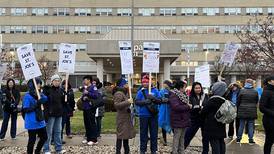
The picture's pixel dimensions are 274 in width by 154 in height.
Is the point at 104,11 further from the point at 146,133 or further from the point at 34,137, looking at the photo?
the point at 34,137

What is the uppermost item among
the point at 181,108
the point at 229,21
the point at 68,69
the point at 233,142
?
the point at 229,21

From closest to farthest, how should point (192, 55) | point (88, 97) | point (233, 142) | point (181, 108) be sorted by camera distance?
point (181, 108) → point (88, 97) → point (233, 142) → point (192, 55)

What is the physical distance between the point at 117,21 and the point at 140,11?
476 centimetres

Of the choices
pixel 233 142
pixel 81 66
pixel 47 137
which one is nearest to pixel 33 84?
pixel 47 137

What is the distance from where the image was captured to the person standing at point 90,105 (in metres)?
12.0

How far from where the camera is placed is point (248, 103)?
1250 centimetres

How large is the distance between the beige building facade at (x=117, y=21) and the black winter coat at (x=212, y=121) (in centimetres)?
7440

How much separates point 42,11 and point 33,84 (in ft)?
256

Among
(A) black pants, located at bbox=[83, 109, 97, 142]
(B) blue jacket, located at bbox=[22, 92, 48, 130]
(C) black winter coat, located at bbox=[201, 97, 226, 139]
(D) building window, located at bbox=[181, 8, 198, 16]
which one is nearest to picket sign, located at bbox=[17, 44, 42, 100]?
(B) blue jacket, located at bbox=[22, 92, 48, 130]

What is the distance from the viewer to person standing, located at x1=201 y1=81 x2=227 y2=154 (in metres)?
8.76

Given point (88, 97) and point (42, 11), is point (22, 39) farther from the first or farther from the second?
point (88, 97)

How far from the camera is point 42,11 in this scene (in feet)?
279

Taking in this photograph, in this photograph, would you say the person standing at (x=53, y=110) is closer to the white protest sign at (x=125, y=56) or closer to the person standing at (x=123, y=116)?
the person standing at (x=123, y=116)

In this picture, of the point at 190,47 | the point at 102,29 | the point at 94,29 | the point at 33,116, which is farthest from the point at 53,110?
the point at 190,47
